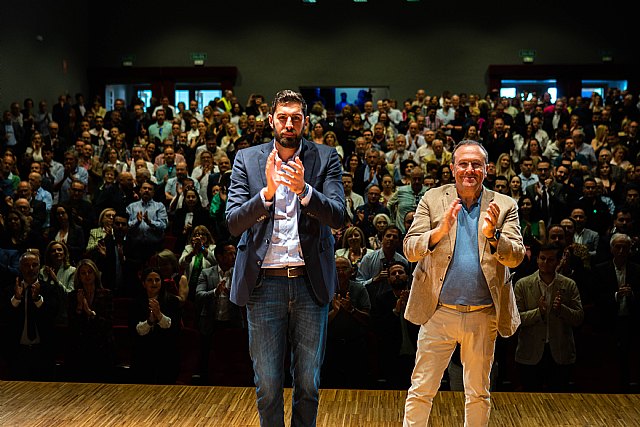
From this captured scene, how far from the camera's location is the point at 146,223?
6441mm

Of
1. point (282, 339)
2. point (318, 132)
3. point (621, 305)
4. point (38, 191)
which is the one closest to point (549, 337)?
point (621, 305)

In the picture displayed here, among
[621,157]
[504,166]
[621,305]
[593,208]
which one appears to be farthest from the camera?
[621,157]

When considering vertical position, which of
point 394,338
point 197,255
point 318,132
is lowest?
point 394,338

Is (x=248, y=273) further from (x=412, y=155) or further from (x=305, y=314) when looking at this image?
(x=412, y=155)

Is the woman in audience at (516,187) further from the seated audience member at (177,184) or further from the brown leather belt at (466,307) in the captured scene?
the brown leather belt at (466,307)

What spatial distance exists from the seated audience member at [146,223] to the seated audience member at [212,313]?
1.11 meters

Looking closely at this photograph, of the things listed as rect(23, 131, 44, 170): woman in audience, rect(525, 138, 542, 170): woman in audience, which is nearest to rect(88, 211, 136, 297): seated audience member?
rect(23, 131, 44, 170): woman in audience

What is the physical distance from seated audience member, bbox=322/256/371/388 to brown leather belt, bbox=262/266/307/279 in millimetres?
2022

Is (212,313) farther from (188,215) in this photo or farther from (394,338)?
(188,215)

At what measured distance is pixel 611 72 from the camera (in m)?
13.1

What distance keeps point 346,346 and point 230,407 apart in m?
1.03

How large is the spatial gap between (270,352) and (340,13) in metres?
11.6

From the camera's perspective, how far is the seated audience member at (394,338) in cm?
459

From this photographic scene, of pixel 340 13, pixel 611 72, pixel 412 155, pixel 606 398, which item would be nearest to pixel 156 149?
pixel 412 155
